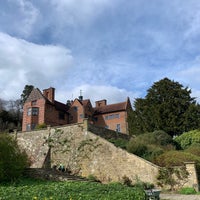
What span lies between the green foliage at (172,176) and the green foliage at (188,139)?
29.9 feet

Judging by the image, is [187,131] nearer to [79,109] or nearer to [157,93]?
[157,93]

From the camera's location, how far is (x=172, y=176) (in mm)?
15773

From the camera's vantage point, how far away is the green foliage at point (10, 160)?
15523 millimetres

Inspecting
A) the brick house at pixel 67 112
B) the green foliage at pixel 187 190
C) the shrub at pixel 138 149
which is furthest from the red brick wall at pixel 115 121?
the green foliage at pixel 187 190

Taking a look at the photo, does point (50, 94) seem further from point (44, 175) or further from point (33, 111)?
point (44, 175)

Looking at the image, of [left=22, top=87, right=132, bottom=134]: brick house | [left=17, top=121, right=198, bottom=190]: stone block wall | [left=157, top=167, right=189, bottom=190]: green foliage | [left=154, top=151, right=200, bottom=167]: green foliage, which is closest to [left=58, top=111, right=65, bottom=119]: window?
[left=22, top=87, right=132, bottom=134]: brick house

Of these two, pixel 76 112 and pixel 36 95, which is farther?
pixel 76 112

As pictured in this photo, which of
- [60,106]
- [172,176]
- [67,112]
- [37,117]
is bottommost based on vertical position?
[172,176]

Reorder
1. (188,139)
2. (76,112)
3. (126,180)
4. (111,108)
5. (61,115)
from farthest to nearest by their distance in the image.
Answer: (111,108) < (76,112) < (61,115) < (188,139) < (126,180)

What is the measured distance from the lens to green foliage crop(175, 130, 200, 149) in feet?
79.1

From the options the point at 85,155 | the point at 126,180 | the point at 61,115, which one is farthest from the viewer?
the point at 61,115

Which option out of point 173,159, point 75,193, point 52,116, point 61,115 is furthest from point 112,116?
point 75,193

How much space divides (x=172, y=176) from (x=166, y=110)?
1293cm

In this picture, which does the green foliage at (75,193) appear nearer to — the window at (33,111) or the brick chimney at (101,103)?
the window at (33,111)
